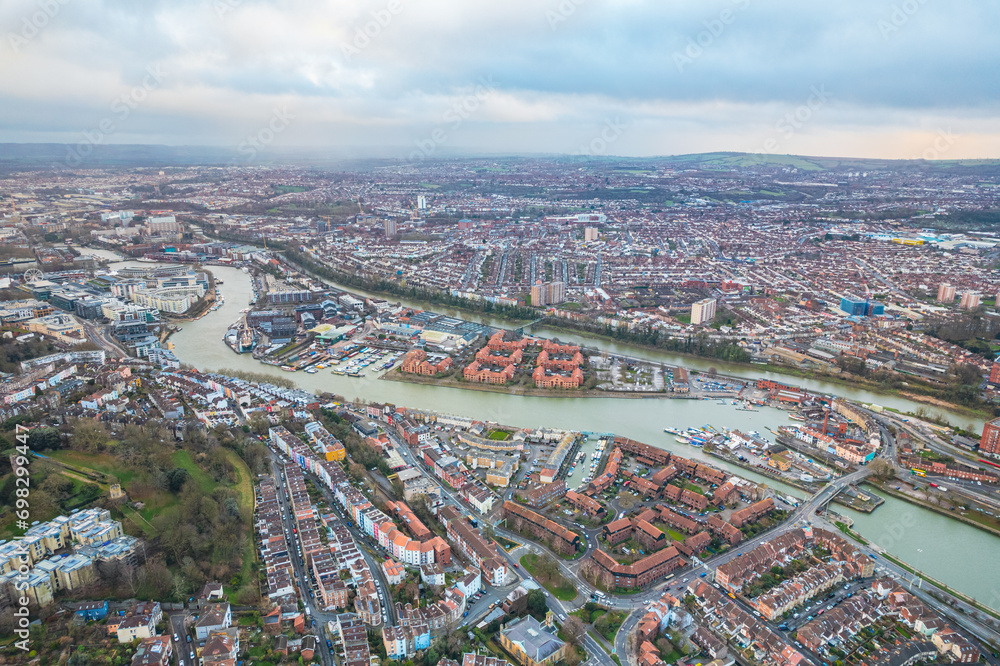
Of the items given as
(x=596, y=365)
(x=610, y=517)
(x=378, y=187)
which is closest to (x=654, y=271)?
(x=596, y=365)

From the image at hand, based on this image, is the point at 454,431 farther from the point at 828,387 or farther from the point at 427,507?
the point at 828,387

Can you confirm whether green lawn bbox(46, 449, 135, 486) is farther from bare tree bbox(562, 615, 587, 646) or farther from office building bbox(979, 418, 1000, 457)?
office building bbox(979, 418, 1000, 457)

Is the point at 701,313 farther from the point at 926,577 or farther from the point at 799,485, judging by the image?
the point at 926,577

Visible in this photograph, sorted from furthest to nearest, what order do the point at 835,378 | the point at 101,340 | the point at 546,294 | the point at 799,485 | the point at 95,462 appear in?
the point at 546,294 → the point at 101,340 → the point at 835,378 → the point at 799,485 → the point at 95,462

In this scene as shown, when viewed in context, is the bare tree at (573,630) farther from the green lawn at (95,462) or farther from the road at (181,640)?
the green lawn at (95,462)

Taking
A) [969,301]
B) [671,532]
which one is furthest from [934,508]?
[969,301]

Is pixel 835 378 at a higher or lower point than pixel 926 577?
higher

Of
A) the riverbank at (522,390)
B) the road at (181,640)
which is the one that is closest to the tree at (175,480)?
the road at (181,640)

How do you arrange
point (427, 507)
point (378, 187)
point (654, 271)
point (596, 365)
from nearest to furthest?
point (427, 507), point (596, 365), point (654, 271), point (378, 187)

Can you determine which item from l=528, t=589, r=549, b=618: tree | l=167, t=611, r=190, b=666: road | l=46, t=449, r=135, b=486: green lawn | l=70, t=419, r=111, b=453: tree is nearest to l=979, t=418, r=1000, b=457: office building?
l=528, t=589, r=549, b=618: tree
